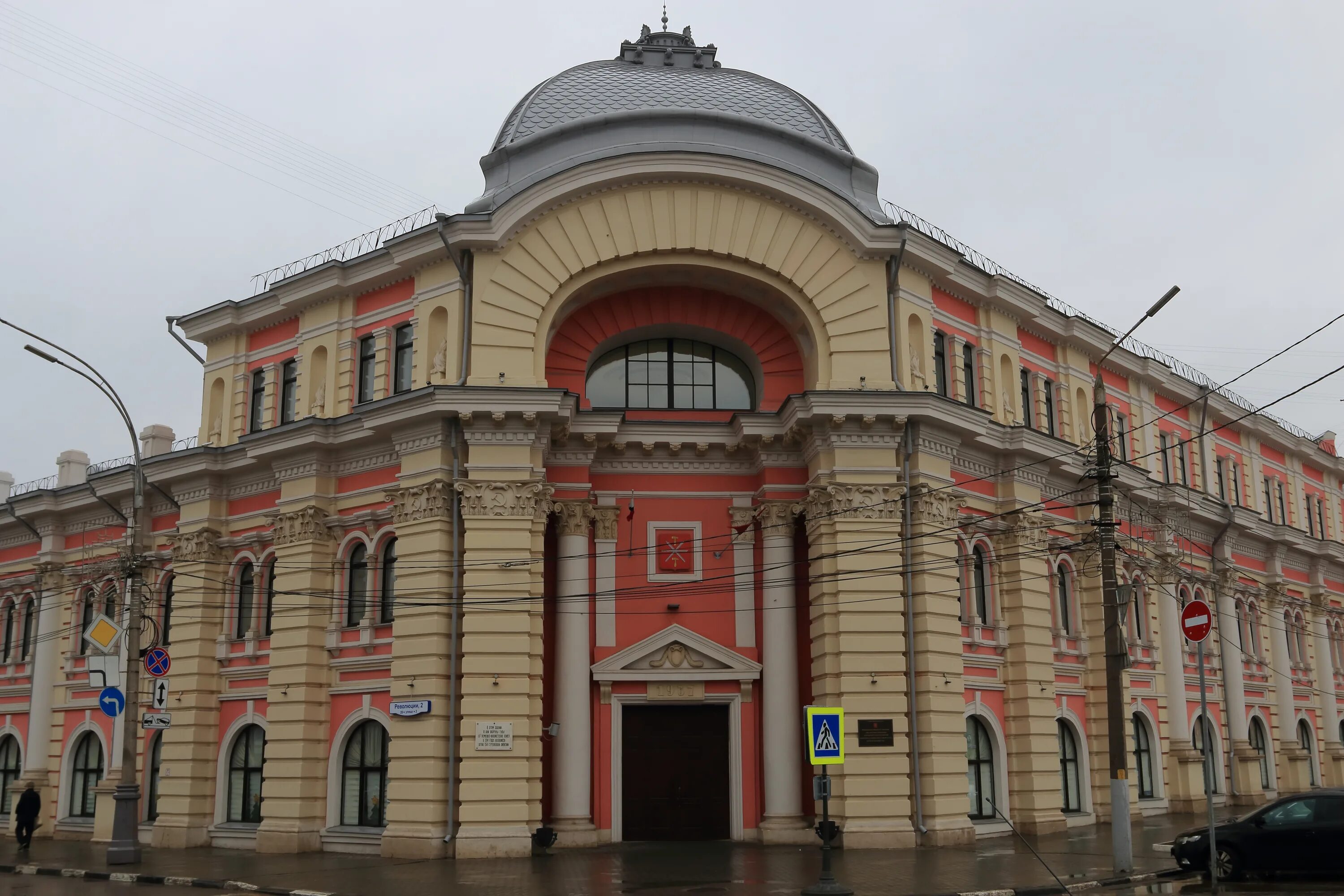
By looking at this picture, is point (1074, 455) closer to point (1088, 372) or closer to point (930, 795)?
point (1088, 372)

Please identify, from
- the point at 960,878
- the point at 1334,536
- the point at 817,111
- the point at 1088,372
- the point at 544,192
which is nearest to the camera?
the point at 960,878

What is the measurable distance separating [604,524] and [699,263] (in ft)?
22.0

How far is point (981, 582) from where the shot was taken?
3162cm

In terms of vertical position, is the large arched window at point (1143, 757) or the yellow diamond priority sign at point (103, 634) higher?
the yellow diamond priority sign at point (103, 634)

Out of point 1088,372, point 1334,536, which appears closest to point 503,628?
point 1088,372

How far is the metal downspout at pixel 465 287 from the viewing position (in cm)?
2839

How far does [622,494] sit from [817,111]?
1209cm

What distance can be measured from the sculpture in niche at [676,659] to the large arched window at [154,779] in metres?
13.7

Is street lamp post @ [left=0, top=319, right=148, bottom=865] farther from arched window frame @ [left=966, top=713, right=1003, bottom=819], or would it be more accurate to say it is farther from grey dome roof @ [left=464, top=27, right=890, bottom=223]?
arched window frame @ [left=966, top=713, right=1003, bottom=819]

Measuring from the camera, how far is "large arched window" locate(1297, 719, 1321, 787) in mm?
46750

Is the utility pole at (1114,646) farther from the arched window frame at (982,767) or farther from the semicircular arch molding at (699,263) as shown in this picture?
the semicircular arch molding at (699,263)

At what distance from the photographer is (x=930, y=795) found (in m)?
27.0

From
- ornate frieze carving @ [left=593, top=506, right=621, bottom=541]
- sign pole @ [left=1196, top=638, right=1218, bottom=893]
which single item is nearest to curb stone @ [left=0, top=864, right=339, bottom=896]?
ornate frieze carving @ [left=593, top=506, right=621, bottom=541]

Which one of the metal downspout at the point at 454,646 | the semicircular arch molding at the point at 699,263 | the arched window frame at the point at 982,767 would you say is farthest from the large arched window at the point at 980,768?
the metal downspout at the point at 454,646
